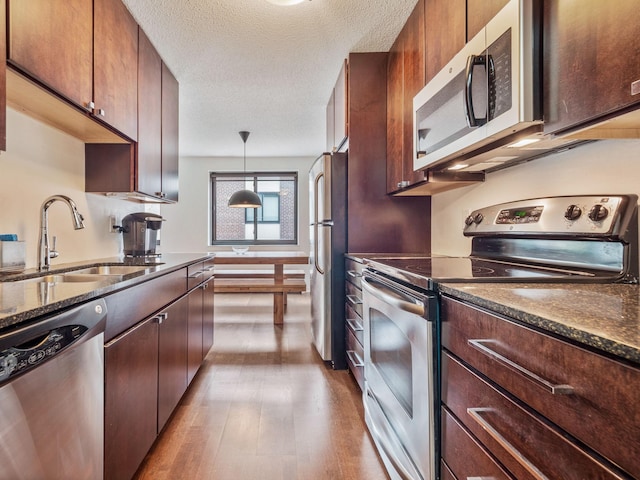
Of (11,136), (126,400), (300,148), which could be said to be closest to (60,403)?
(126,400)

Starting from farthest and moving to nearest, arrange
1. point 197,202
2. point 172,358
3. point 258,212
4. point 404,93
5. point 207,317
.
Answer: point 258,212 < point 197,202 < point 207,317 < point 404,93 < point 172,358

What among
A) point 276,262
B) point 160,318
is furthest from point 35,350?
point 276,262

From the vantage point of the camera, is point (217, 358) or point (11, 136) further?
point (217, 358)

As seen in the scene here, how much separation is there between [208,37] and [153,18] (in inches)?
13.1

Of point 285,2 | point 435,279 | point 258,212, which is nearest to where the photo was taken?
point 435,279

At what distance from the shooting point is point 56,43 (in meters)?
1.38

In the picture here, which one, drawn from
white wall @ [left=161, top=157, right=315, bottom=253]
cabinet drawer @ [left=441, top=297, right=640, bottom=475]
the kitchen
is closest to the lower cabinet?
the kitchen

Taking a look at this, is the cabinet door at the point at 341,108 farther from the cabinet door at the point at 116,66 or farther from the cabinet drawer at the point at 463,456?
the cabinet drawer at the point at 463,456

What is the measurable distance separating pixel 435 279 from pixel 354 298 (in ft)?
3.95

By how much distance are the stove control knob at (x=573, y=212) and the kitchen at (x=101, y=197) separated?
0.09 m

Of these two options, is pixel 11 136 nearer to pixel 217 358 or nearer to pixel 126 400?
pixel 126 400

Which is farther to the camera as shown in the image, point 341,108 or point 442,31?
point 341,108

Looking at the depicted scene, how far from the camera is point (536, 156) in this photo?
4.97ft

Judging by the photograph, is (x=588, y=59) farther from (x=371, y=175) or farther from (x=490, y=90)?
(x=371, y=175)
